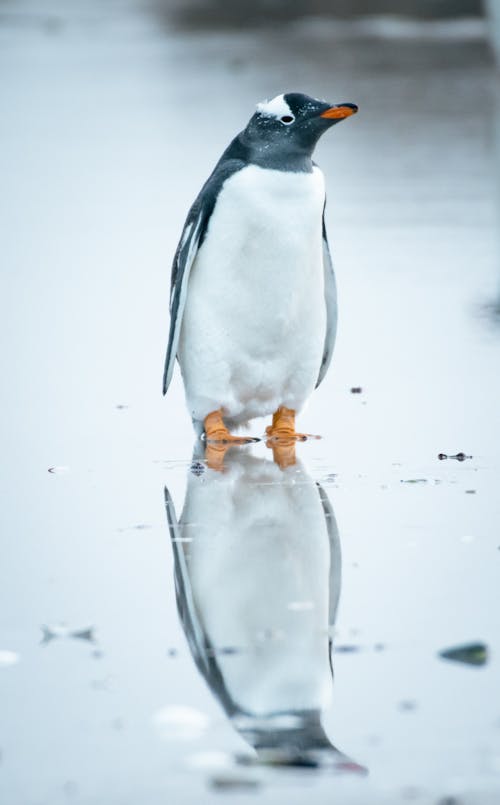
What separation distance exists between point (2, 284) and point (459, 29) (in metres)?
14.9

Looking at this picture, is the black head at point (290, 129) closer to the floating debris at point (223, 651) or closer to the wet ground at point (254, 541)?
the wet ground at point (254, 541)

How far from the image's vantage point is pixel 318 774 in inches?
Result: 108

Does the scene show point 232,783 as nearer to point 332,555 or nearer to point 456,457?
point 332,555

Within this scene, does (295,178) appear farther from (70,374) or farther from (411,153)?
(411,153)

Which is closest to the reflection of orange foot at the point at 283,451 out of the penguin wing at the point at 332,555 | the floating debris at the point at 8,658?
the penguin wing at the point at 332,555

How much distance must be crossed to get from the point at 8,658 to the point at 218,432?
72.7 inches

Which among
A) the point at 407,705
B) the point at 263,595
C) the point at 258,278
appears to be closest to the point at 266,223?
the point at 258,278

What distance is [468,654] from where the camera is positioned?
10.5ft

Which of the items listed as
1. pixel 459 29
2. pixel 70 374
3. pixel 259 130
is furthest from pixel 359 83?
pixel 259 130

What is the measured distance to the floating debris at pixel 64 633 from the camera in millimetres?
3375

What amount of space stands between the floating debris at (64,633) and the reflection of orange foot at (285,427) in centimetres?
176

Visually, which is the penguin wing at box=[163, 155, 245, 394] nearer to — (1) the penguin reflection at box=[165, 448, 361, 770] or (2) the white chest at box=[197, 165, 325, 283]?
(2) the white chest at box=[197, 165, 325, 283]

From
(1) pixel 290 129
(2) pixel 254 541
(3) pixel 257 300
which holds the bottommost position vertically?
(2) pixel 254 541

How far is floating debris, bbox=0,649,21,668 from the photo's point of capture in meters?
3.26
